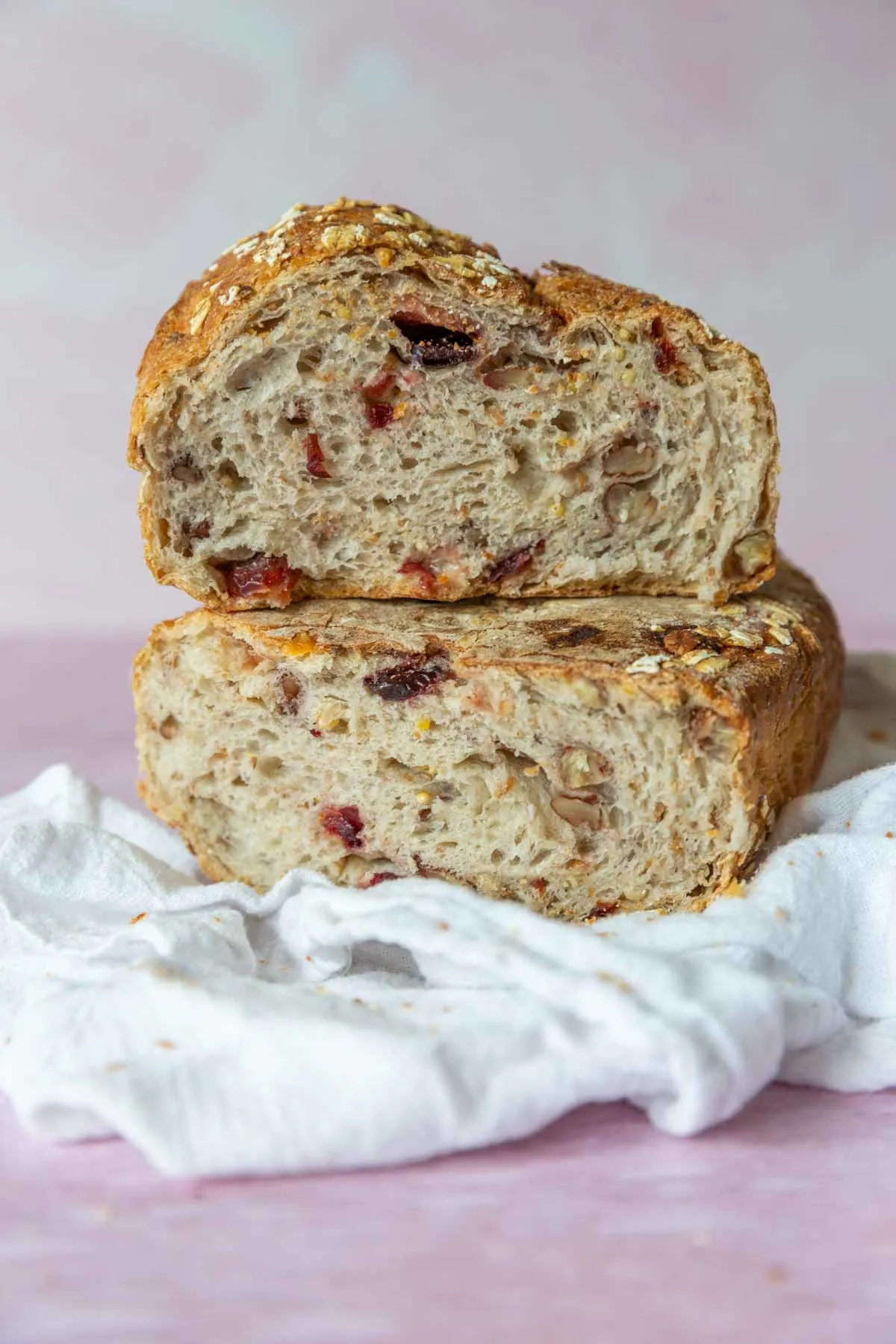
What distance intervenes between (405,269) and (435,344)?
143 millimetres

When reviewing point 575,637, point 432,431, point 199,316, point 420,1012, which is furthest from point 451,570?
point 420,1012

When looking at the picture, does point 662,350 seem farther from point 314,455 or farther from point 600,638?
point 314,455

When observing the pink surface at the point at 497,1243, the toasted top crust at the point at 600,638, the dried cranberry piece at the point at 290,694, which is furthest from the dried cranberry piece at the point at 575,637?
the pink surface at the point at 497,1243

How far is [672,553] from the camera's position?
288 centimetres

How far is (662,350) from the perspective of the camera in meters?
2.72

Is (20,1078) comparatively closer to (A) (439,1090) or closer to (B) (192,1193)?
(B) (192,1193)

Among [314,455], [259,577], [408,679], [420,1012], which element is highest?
[314,455]

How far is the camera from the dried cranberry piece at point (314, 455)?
9.17 ft

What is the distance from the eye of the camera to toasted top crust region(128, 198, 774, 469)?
2.66m

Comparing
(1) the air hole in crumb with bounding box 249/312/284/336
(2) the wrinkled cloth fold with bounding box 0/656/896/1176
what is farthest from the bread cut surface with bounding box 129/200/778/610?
Answer: (2) the wrinkled cloth fold with bounding box 0/656/896/1176

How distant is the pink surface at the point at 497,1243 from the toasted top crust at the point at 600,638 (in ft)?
2.29

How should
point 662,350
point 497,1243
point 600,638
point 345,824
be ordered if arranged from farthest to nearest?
point 345,824, point 662,350, point 600,638, point 497,1243

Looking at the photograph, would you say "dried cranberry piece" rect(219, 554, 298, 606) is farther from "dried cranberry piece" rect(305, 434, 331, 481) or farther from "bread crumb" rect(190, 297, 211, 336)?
"bread crumb" rect(190, 297, 211, 336)

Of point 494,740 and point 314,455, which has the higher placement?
point 314,455
